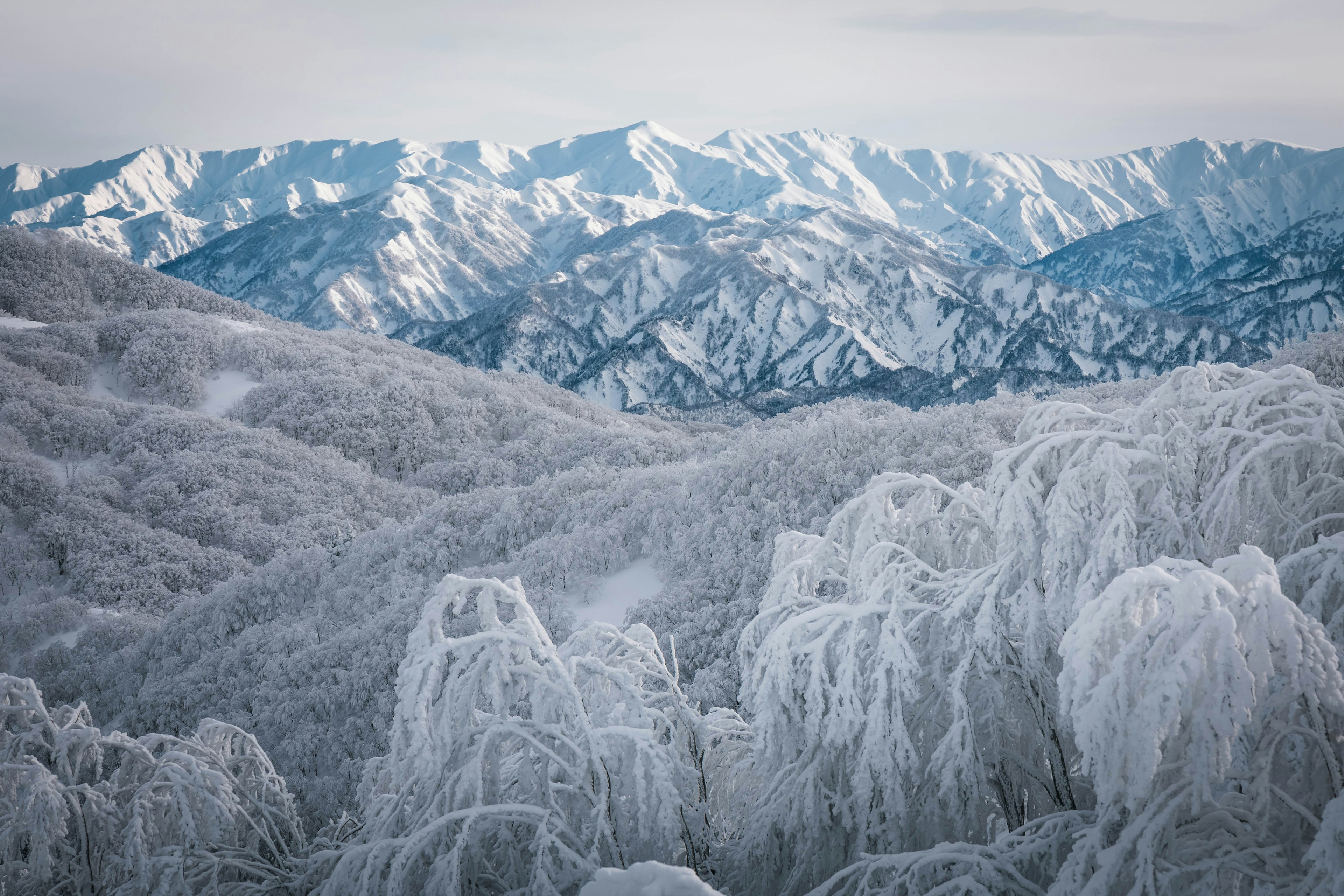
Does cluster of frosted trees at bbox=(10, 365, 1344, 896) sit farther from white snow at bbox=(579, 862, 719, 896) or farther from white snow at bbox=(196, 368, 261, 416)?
white snow at bbox=(196, 368, 261, 416)

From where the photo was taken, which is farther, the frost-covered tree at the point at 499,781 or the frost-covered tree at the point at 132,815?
the frost-covered tree at the point at 132,815

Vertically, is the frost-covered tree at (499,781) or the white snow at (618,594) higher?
the frost-covered tree at (499,781)

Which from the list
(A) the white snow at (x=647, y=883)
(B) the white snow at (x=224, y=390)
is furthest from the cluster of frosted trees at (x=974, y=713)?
(B) the white snow at (x=224, y=390)

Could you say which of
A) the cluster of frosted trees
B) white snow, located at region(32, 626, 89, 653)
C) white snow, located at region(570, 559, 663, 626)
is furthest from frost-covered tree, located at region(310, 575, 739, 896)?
white snow, located at region(32, 626, 89, 653)

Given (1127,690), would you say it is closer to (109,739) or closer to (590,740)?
(590,740)

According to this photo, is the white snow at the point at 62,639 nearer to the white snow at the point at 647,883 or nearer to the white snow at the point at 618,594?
the white snow at the point at 618,594

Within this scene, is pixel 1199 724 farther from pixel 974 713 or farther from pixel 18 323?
pixel 18 323

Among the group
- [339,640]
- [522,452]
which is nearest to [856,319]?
[522,452]
